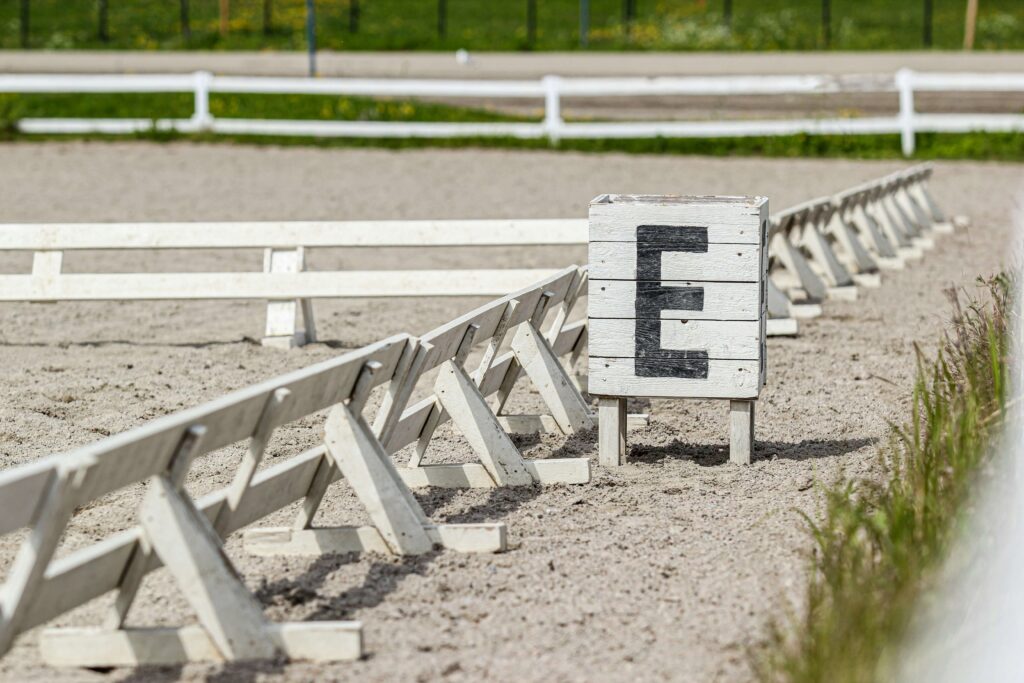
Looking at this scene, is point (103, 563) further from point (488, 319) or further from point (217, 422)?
point (488, 319)

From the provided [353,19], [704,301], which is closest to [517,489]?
[704,301]

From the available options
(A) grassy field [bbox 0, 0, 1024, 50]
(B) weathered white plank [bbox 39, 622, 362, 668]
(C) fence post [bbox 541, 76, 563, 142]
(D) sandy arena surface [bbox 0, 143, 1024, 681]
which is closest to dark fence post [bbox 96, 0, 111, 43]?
(A) grassy field [bbox 0, 0, 1024, 50]

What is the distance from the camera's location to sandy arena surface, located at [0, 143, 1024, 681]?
408 cm

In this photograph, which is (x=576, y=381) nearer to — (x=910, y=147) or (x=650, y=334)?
(x=650, y=334)

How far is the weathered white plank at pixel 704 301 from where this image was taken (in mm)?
5918

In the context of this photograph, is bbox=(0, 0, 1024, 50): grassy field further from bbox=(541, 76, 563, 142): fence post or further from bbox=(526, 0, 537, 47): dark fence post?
bbox=(541, 76, 563, 142): fence post

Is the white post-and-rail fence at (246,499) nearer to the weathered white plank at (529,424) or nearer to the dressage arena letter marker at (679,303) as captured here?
the dressage arena letter marker at (679,303)

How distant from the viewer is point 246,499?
441 cm

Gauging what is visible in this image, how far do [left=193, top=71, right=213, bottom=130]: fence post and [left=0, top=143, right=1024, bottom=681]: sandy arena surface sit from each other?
5288 mm

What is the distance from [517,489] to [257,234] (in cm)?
369

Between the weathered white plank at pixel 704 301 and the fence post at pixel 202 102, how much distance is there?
47.1 feet

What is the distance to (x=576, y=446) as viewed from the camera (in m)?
6.53

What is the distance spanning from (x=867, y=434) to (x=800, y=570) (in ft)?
7.02

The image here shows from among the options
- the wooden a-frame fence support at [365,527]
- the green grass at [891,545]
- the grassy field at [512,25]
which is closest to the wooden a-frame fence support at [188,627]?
the wooden a-frame fence support at [365,527]
